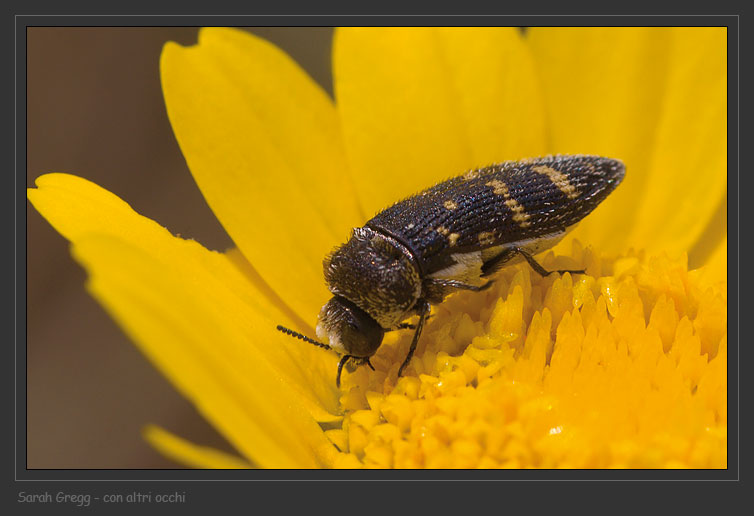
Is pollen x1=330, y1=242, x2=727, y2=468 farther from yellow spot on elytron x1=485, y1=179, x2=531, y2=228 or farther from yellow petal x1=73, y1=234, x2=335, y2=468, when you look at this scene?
yellow petal x1=73, y1=234, x2=335, y2=468

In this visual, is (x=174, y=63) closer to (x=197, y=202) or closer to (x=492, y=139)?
(x=197, y=202)

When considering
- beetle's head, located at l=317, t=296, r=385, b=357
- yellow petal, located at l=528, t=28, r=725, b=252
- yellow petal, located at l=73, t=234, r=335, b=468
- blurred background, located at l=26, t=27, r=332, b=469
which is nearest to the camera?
yellow petal, located at l=73, t=234, r=335, b=468

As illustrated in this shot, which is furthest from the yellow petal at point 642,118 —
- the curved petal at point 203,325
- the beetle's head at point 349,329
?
the curved petal at point 203,325

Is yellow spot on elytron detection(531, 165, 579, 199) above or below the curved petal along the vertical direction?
above

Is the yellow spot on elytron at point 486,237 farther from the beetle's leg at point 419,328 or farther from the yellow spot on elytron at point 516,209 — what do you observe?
the beetle's leg at point 419,328


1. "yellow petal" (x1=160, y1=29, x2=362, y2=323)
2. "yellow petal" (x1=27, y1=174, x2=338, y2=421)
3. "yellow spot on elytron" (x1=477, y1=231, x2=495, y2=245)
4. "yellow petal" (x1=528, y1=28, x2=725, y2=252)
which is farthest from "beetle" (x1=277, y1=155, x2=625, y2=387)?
"yellow petal" (x1=528, y1=28, x2=725, y2=252)

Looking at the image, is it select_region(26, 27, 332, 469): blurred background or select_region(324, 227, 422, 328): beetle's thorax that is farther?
select_region(26, 27, 332, 469): blurred background

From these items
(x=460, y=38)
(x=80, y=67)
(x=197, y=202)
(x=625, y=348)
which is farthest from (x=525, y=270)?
(x=80, y=67)

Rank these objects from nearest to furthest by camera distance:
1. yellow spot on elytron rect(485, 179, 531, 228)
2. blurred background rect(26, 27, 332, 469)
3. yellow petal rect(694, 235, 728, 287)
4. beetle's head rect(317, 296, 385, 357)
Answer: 1. beetle's head rect(317, 296, 385, 357)
2. yellow spot on elytron rect(485, 179, 531, 228)
3. yellow petal rect(694, 235, 728, 287)
4. blurred background rect(26, 27, 332, 469)
